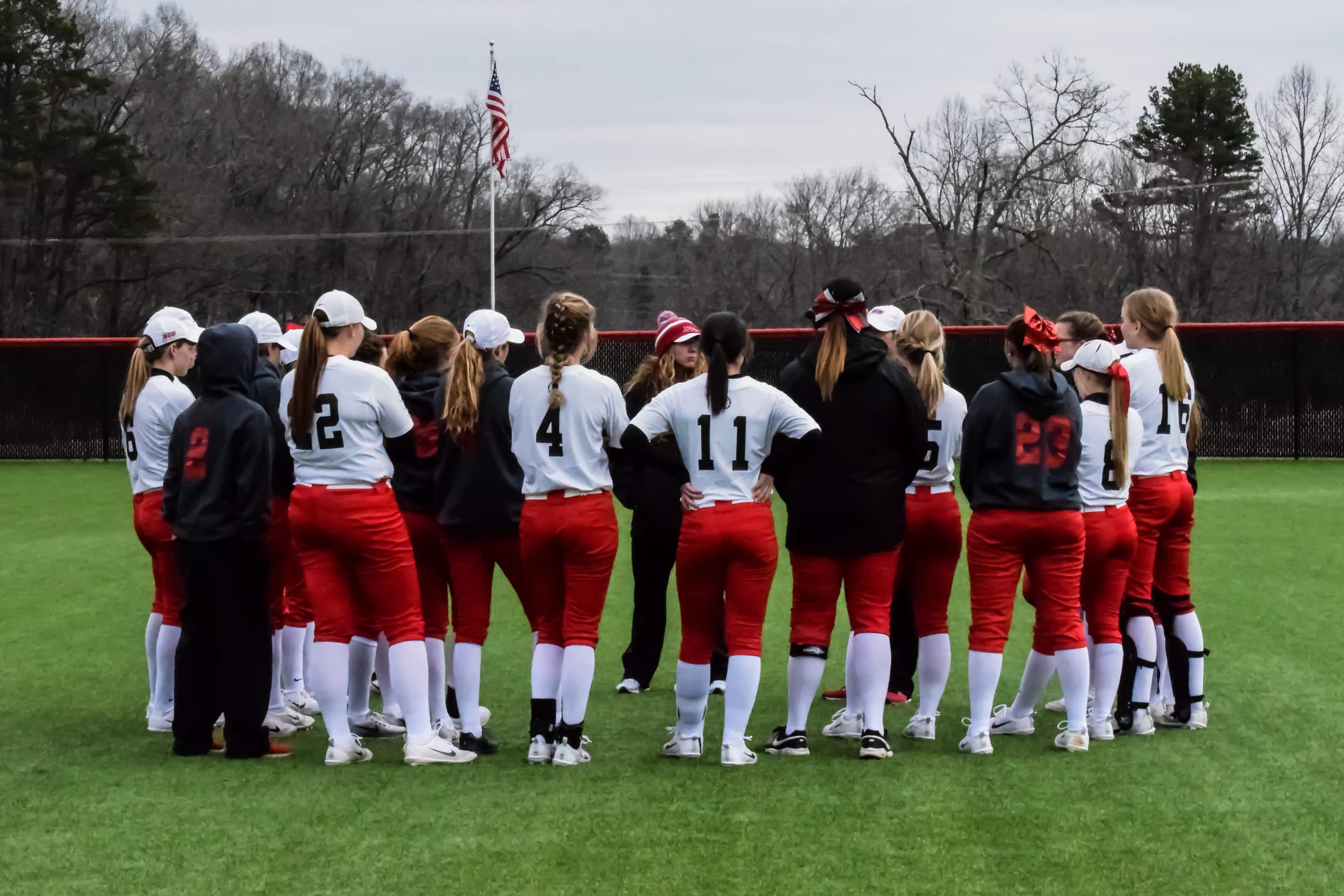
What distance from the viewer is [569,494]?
5.65 metres

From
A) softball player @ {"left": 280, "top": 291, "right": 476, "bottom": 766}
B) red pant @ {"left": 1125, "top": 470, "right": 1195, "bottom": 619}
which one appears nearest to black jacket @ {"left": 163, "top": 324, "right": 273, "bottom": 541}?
softball player @ {"left": 280, "top": 291, "right": 476, "bottom": 766}

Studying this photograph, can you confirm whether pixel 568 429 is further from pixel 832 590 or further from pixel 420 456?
pixel 832 590

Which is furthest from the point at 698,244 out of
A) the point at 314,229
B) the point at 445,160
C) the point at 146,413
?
the point at 146,413

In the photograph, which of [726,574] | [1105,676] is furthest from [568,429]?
[1105,676]

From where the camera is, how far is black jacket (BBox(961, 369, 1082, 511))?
5789mm

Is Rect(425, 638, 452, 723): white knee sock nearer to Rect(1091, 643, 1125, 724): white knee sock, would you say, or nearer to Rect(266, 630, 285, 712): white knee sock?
Rect(266, 630, 285, 712): white knee sock

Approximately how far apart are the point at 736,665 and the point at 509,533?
1.17 metres

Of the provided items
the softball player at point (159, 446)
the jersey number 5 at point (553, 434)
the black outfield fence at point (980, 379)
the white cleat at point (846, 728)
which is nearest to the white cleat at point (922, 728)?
the white cleat at point (846, 728)

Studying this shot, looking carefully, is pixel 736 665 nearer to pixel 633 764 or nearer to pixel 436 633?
pixel 633 764

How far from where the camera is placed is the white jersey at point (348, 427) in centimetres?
560

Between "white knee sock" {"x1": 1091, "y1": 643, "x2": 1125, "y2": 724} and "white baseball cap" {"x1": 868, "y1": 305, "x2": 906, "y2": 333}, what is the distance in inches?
68.4

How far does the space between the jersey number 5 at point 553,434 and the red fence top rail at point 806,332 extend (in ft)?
45.9

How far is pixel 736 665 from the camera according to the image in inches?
225

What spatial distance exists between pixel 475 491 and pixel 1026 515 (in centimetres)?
238
